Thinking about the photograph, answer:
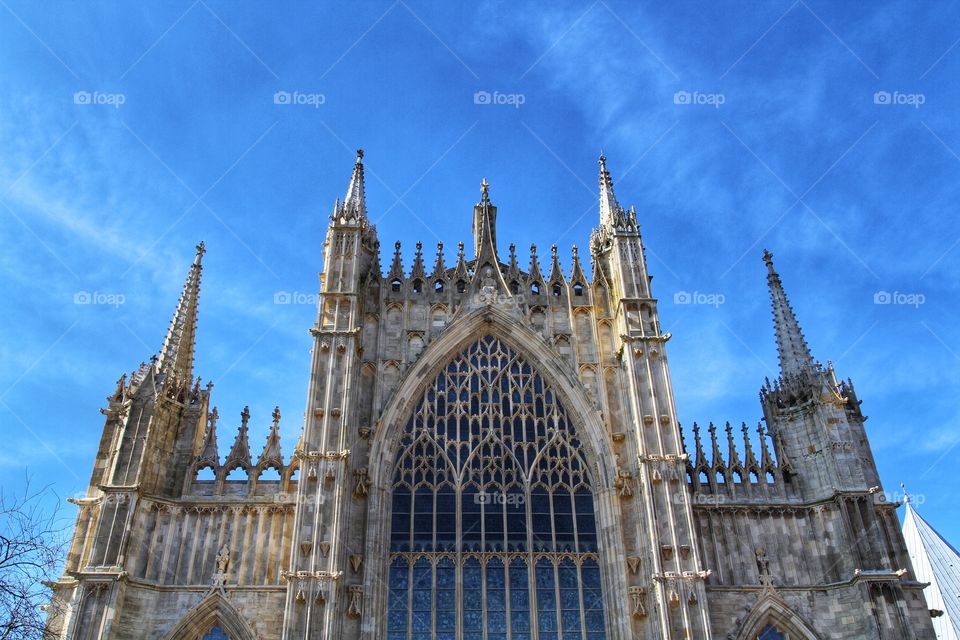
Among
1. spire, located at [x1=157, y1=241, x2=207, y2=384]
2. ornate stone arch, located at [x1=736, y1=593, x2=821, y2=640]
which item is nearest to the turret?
ornate stone arch, located at [x1=736, y1=593, x2=821, y2=640]

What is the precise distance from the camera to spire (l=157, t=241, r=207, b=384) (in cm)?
2794

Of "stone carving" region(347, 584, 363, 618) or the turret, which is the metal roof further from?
"stone carving" region(347, 584, 363, 618)

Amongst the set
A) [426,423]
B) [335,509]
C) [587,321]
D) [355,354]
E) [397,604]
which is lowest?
[397,604]

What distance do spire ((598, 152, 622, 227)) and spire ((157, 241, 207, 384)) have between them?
1508cm

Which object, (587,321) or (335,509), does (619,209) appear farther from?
(335,509)

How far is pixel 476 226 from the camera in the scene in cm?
3212

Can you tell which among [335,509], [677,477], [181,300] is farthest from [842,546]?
[181,300]

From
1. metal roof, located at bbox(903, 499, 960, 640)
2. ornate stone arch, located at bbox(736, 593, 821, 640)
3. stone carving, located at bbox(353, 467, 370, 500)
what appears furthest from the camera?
metal roof, located at bbox(903, 499, 960, 640)

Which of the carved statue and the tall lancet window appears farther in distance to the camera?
the carved statue

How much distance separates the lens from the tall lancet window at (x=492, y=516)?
927 inches

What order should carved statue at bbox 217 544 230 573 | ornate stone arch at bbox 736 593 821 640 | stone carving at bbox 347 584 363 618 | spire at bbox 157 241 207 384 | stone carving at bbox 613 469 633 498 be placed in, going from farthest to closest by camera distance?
spire at bbox 157 241 207 384 < stone carving at bbox 613 469 633 498 < carved statue at bbox 217 544 230 573 < ornate stone arch at bbox 736 593 821 640 < stone carving at bbox 347 584 363 618

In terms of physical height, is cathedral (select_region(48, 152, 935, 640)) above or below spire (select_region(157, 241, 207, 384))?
below

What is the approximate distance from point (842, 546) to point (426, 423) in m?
12.6

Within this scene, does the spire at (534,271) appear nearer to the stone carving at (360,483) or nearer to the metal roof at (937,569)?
the stone carving at (360,483)
